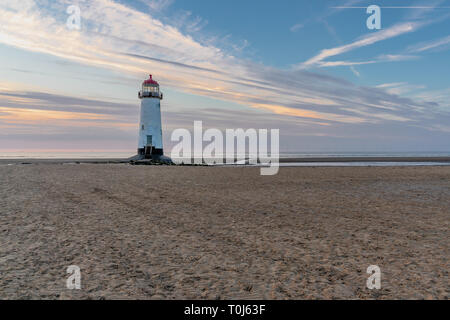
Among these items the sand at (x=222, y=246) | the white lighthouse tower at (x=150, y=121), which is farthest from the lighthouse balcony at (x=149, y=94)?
the sand at (x=222, y=246)

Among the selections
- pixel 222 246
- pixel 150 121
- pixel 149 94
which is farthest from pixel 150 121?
pixel 222 246

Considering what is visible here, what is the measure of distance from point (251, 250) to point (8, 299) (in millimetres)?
4533

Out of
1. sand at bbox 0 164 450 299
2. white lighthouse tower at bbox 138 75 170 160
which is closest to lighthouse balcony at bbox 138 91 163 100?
white lighthouse tower at bbox 138 75 170 160

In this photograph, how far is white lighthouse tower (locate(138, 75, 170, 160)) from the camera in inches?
1640

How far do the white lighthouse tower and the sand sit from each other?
1105 inches

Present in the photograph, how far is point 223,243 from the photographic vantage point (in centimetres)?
771

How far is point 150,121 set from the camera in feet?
137

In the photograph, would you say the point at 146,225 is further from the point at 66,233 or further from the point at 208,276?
the point at 208,276

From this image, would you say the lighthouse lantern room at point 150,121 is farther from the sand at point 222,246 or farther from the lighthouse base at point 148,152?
the sand at point 222,246

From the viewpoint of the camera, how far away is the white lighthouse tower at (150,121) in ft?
137

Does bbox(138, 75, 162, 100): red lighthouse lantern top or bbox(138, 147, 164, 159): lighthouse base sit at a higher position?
bbox(138, 75, 162, 100): red lighthouse lantern top

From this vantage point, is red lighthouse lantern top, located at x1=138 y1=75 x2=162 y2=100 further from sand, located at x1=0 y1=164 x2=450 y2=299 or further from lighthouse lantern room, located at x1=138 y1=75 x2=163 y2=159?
sand, located at x1=0 y1=164 x2=450 y2=299

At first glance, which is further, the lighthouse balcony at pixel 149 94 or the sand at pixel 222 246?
the lighthouse balcony at pixel 149 94
